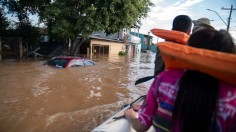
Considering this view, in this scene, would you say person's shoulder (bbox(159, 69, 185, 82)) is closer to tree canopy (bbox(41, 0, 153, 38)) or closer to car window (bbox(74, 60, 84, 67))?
car window (bbox(74, 60, 84, 67))

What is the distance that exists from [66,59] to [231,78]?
431 inches

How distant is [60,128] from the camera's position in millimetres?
5020

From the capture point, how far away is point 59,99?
700cm

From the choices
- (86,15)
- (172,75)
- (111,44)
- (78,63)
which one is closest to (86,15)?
(86,15)

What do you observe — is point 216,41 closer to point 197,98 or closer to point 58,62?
point 197,98

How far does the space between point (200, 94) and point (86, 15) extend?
14799 mm

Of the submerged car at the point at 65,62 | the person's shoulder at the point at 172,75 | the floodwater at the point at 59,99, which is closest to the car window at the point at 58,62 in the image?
the submerged car at the point at 65,62

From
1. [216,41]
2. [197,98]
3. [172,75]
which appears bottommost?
[197,98]

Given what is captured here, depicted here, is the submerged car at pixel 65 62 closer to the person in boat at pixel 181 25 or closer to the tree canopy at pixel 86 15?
the tree canopy at pixel 86 15

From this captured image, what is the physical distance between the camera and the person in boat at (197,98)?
131 centimetres

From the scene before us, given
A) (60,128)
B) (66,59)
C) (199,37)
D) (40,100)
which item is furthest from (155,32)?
(66,59)

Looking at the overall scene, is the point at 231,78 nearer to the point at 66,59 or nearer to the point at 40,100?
the point at 40,100

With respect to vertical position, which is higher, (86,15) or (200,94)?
(86,15)

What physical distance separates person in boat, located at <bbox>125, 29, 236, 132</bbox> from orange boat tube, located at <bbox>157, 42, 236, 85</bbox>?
2.1 inches
